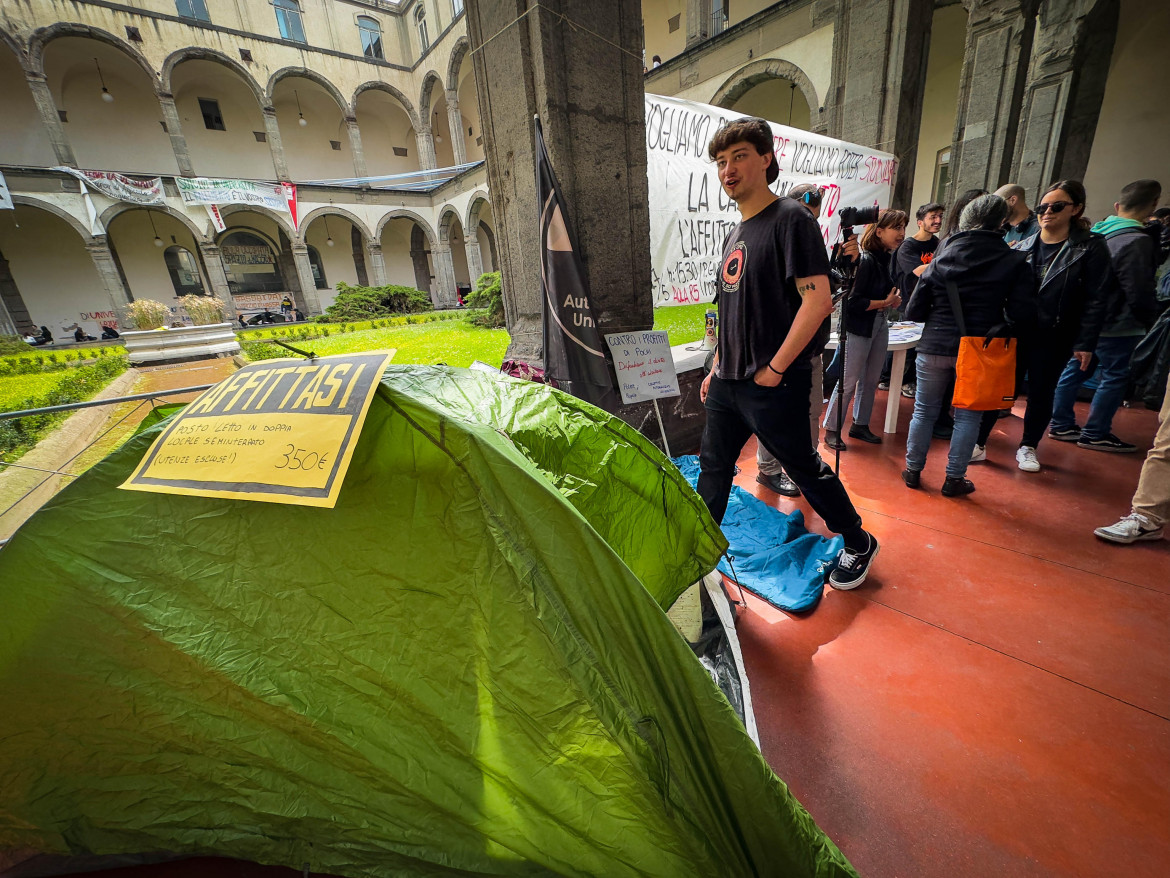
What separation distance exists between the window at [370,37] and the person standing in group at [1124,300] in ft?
81.4

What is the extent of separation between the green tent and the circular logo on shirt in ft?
3.33

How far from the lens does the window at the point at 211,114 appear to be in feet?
57.7

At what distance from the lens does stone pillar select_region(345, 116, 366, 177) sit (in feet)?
Answer: 60.9

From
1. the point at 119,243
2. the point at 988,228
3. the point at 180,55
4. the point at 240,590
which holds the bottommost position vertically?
the point at 240,590

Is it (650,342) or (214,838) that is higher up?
(650,342)

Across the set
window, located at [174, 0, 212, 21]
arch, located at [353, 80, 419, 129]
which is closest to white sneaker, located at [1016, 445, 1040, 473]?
arch, located at [353, 80, 419, 129]

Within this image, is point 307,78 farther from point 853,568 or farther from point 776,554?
point 853,568

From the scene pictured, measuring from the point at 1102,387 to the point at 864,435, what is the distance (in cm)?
143

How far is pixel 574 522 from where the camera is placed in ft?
2.93

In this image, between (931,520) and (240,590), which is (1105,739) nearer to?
(931,520)

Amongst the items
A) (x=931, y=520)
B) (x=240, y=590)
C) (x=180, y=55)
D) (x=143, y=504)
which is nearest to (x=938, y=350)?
(x=931, y=520)

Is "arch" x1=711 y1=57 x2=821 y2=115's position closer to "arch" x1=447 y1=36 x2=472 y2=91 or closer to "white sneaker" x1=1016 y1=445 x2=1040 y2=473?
"white sneaker" x1=1016 y1=445 x2=1040 y2=473

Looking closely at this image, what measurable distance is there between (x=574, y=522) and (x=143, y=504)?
3.43 ft

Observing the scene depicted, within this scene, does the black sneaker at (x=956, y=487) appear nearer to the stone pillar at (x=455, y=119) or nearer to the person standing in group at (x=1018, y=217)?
the person standing in group at (x=1018, y=217)
